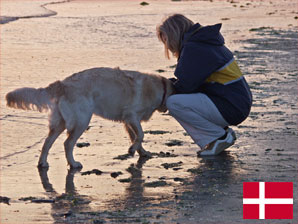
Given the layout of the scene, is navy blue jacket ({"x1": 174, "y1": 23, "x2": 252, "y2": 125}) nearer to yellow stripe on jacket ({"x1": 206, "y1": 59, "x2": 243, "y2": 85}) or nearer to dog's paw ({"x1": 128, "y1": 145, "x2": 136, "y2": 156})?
yellow stripe on jacket ({"x1": 206, "y1": 59, "x2": 243, "y2": 85})

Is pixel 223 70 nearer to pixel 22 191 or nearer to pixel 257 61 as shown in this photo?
pixel 22 191

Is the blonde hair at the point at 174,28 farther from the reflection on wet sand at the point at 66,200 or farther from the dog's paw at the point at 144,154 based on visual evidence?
the reflection on wet sand at the point at 66,200

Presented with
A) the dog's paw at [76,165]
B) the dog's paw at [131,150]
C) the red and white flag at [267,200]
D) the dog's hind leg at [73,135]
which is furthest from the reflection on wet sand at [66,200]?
the red and white flag at [267,200]

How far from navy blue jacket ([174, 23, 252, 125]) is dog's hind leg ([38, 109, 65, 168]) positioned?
45.2 inches

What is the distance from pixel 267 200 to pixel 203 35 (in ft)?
6.23

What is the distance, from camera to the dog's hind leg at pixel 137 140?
6828 millimetres

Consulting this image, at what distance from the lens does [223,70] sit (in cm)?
686

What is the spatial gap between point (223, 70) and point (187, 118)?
1.86 feet

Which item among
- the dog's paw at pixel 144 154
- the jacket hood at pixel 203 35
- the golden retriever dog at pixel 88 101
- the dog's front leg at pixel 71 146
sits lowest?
the dog's paw at pixel 144 154

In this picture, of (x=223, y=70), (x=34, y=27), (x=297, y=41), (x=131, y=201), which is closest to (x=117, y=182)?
(x=131, y=201)

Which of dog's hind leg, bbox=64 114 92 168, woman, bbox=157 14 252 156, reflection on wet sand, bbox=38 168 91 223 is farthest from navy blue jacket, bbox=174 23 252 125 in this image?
reflection on wet sand, bbox=38 168 91 223

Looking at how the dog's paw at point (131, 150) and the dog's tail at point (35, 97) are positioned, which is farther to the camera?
the dog's paw at point (131, 150)

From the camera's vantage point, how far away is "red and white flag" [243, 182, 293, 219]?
16.6ft

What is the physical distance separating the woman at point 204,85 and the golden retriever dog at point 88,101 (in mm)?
323
